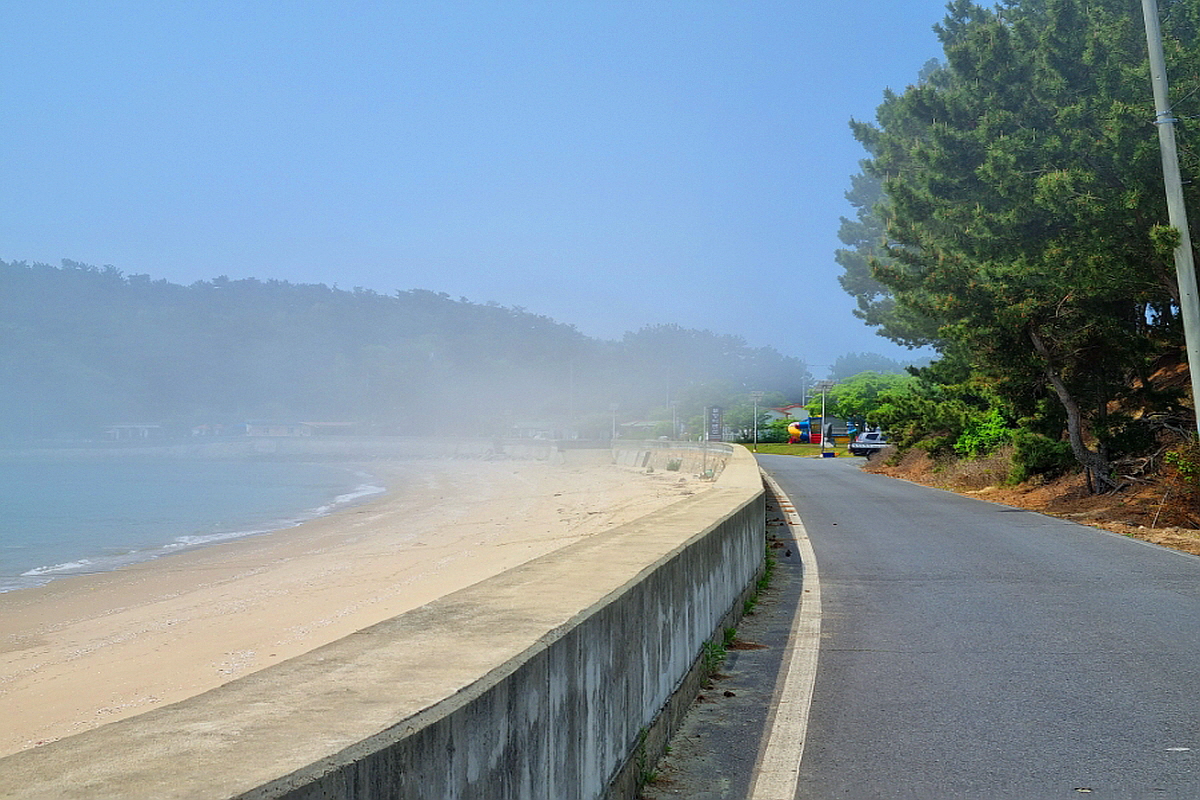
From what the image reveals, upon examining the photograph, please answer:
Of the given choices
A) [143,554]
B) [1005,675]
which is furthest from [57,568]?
[1005,675]

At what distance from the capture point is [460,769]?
330cm

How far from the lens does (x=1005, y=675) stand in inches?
326

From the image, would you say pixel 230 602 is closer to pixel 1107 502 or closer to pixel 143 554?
pixel 143 554

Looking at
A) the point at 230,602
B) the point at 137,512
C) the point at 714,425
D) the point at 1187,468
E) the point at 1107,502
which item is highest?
the point at 714,425

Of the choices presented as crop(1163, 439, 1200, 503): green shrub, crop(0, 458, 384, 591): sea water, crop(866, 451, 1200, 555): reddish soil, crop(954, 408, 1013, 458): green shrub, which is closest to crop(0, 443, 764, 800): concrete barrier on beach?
crop(866, 451, 1200, 555): reddish soil

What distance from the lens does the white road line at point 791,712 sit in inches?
235

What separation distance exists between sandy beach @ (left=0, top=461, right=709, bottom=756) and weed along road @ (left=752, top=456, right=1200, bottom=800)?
6957 millimetres

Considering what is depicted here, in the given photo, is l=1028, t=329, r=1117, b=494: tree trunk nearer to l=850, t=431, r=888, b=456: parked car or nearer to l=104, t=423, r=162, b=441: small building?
l=850, t=431, r=888, b=456: parked car

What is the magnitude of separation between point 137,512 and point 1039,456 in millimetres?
37171

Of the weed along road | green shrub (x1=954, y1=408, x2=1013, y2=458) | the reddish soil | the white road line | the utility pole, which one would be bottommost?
the white road line

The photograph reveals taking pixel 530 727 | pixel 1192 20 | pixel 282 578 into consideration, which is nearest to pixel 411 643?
pixel 530 727

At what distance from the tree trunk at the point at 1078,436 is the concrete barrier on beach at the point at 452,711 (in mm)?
19065

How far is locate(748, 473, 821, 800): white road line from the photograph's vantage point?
5.97m

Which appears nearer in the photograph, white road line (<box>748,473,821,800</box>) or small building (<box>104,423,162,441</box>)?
white road line (<box>748,473,821,800</box>)
